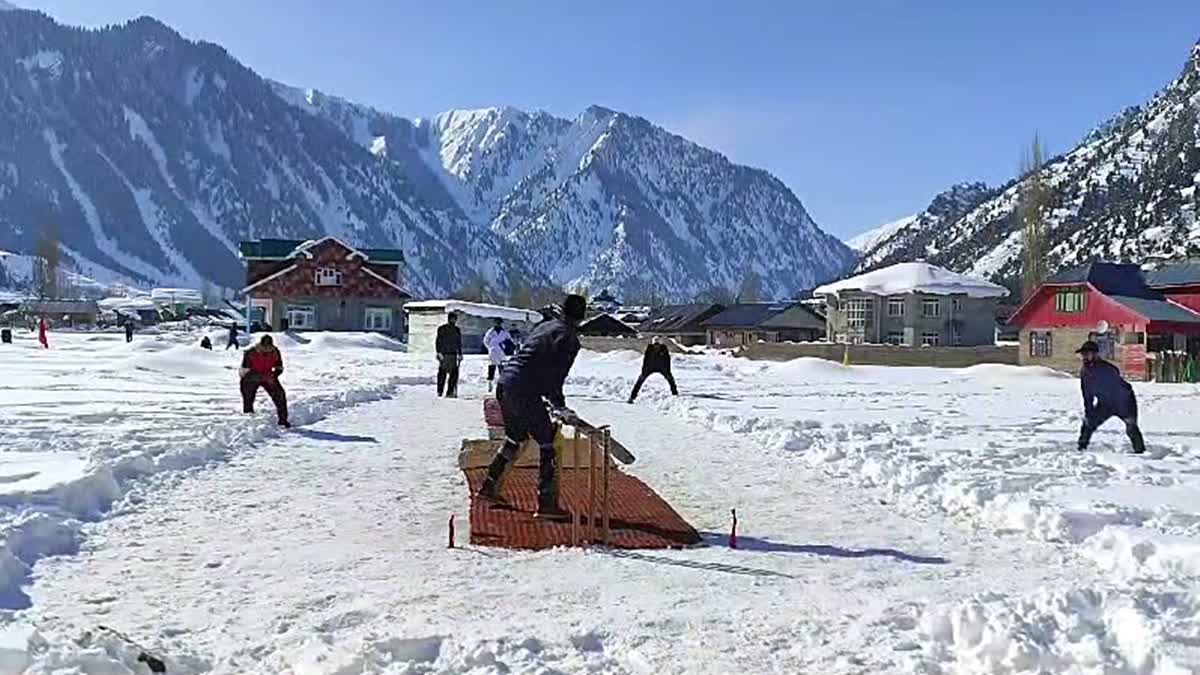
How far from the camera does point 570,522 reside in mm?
8617

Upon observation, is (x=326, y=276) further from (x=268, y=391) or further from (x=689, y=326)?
(x=268, y=391)

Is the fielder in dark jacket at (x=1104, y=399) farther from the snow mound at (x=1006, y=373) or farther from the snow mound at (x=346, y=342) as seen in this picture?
the snow mound at (x=346, y=342)

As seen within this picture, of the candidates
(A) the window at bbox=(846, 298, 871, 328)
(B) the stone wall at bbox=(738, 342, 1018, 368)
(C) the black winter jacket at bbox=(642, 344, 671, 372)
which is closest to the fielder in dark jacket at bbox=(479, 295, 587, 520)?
(C) the black winter jacket at bbox=(642, 344, 671, 372)

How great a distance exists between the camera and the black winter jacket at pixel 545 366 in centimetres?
849

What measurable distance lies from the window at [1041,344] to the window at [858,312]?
15.1 m

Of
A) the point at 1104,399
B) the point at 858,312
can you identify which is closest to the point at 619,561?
the point at 1104,399

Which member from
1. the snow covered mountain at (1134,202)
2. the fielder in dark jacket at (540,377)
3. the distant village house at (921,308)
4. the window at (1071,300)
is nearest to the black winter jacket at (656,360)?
the fielder in dark jacket at (540,377)

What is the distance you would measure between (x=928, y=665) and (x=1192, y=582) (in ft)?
8.06

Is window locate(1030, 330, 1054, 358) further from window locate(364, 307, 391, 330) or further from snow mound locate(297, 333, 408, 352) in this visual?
window locate(364, 307, 391, 330)

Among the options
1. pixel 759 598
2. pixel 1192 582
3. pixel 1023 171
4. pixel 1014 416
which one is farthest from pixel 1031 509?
pixel 1023 171

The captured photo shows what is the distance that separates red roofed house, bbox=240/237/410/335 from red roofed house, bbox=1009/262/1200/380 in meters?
46.1

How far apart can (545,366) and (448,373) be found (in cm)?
1599

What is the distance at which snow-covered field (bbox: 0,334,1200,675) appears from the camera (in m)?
5.38

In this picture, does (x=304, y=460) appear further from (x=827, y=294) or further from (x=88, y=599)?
(x=827, y=294)
